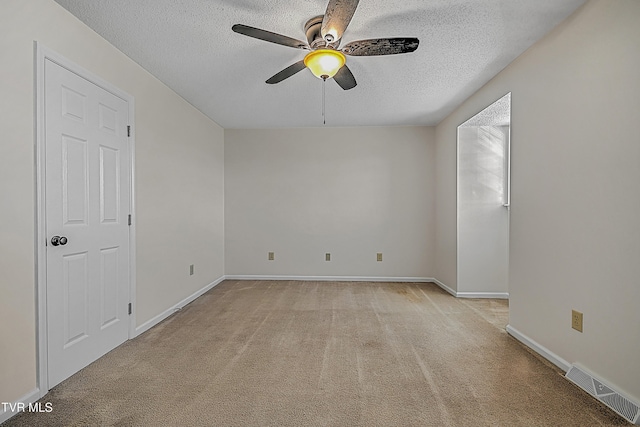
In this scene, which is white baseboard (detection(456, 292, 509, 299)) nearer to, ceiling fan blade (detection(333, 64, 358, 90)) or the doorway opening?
the doorway opening

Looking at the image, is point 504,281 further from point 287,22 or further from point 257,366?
point 287,22

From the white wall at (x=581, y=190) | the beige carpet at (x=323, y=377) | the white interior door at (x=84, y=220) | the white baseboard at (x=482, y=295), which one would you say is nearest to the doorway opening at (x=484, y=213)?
the white baseboard at (x=482, y=295)

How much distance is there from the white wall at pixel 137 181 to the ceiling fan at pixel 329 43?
45.3 inches

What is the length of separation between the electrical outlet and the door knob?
3.24 m

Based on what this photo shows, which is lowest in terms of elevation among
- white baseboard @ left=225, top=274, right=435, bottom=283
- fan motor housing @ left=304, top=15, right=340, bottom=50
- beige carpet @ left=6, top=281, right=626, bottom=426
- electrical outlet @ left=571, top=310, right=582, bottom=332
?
beige carpet @ left=6, top=281, right=626, bottom=426

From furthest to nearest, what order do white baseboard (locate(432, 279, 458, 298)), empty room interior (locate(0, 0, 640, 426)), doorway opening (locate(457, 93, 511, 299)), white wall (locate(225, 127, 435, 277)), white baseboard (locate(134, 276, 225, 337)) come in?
white wall (locate(225, 127, 435, 277)) < white baseboard (locate(432, 279, 458, 298)) < doorway opening (locate(457, 93, 511, 299)) < white baseboard (locate(134, 276, 225, 337)) < empty room interior (locate(0, 0, 640, 426))

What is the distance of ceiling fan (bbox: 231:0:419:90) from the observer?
207 centimetres

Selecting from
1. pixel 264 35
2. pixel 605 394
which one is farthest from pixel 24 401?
pixel 605 394

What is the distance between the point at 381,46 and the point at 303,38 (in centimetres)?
66

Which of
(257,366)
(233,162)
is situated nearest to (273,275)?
(233,162)

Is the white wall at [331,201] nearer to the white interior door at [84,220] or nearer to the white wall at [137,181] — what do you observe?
the white wall at [137,181]

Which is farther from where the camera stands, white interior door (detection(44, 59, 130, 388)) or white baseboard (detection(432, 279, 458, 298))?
white baseboard (detection(432, 279, 458, 298))

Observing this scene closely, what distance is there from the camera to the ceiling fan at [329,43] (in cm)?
207

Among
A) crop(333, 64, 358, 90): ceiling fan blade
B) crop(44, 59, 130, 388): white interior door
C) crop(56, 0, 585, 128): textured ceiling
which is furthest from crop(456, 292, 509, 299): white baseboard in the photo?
crop(44, 59, 130, 388): white interior door
